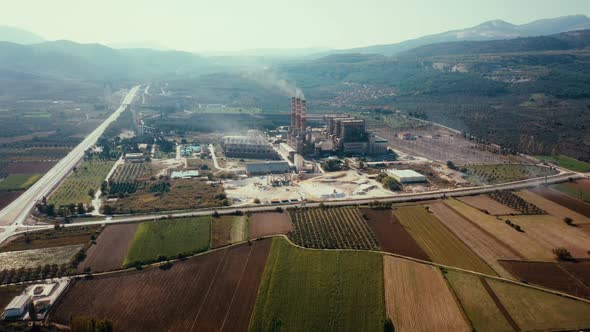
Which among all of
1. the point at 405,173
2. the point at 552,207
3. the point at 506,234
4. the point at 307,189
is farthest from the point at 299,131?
the point at 506,234

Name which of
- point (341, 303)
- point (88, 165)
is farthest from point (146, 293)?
point (88, 165)

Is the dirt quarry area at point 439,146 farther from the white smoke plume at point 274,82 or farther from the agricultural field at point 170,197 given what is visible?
the white smoke plume at point 274,82

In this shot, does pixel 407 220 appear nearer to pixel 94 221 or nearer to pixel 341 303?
pixel 341 303

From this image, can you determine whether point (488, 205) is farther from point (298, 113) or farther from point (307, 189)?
point (298, 113)

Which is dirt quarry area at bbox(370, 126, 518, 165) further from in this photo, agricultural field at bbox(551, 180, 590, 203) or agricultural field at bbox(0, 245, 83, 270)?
agricultural field at bbox(0, 245, 83, 270)

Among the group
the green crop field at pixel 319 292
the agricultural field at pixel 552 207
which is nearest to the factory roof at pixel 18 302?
the green crop field at pixel 319 292

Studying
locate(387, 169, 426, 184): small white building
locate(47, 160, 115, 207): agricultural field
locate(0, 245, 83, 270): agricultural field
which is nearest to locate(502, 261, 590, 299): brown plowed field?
locate(387, 169, 426, 184): small white building
